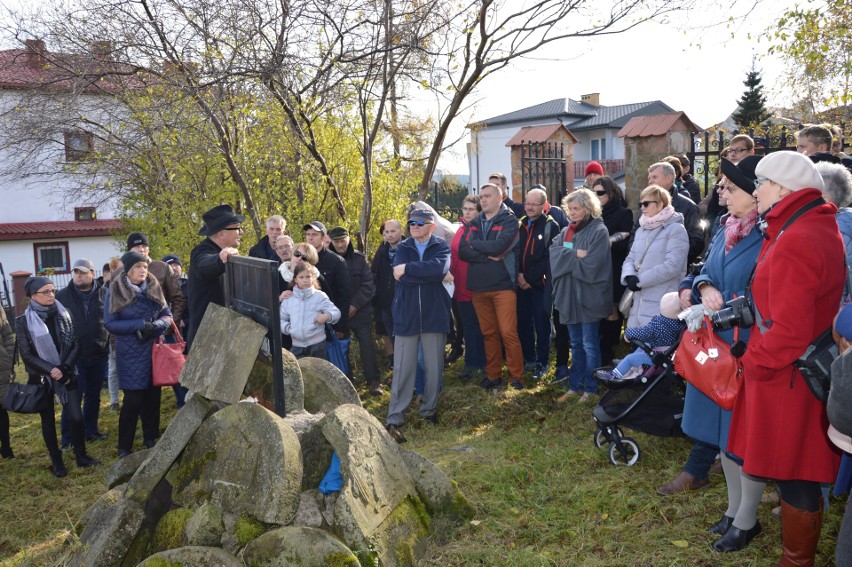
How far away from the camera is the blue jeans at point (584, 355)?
6.92 metres

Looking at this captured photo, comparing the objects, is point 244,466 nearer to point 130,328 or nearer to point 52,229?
point 130,328

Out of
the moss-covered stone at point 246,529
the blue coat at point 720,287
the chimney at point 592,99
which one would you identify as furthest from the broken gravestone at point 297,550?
the chimney at point 592,99

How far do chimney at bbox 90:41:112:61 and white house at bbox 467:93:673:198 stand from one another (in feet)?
111

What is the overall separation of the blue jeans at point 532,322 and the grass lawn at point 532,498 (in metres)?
0.69

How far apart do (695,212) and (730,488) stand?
3.50m

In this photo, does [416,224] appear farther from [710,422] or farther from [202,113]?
[202,113]

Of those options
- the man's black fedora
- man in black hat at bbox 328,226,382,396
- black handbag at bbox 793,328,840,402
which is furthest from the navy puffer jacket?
black handbag at bbox 793,328,840,402

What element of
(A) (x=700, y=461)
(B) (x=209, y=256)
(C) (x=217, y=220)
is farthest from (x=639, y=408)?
(C) (x=217, y=220)

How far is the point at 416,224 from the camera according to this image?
269 inches

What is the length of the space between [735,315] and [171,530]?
11.2ft

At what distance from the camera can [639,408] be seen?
17.1 ft

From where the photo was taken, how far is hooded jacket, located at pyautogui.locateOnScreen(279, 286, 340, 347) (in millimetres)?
7125

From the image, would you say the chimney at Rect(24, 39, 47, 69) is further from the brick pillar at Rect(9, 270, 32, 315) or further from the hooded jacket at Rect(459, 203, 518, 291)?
the brick pillar at Rect(9, 270, 32, 315)

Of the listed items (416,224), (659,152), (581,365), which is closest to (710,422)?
(581,365)
